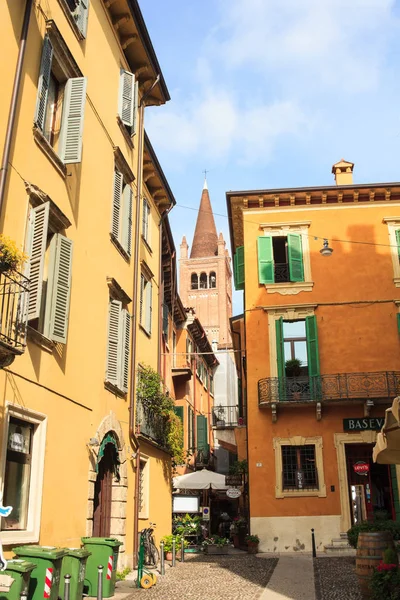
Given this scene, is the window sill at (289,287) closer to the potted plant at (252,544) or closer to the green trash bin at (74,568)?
the potted plant at (252,544)

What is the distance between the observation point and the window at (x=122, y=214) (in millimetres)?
13172

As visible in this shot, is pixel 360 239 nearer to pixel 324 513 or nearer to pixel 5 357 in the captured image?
pixel 324 513

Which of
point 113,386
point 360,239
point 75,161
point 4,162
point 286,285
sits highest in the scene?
point 360,239

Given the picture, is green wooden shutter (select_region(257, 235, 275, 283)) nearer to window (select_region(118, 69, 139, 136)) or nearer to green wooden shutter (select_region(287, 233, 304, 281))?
green wooden shutter (select_region(287, 233, 304, 281))

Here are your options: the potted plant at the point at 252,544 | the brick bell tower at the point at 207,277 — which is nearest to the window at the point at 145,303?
the potted plant at the point at 252,544

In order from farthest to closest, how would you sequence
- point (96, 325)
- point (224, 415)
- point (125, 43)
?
point (224, 415) < point (125, 43) < point (96, 325)

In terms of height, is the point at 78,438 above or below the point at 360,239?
below

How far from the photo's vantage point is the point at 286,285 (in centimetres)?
2166

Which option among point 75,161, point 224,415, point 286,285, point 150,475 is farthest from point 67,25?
point 224,415

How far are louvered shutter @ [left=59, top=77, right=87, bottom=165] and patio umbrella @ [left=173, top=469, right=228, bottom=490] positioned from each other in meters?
14.5

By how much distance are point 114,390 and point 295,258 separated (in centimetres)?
1121

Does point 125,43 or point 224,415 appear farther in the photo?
point 224,415

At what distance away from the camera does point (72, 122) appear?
10.2m

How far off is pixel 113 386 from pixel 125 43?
8024mm
